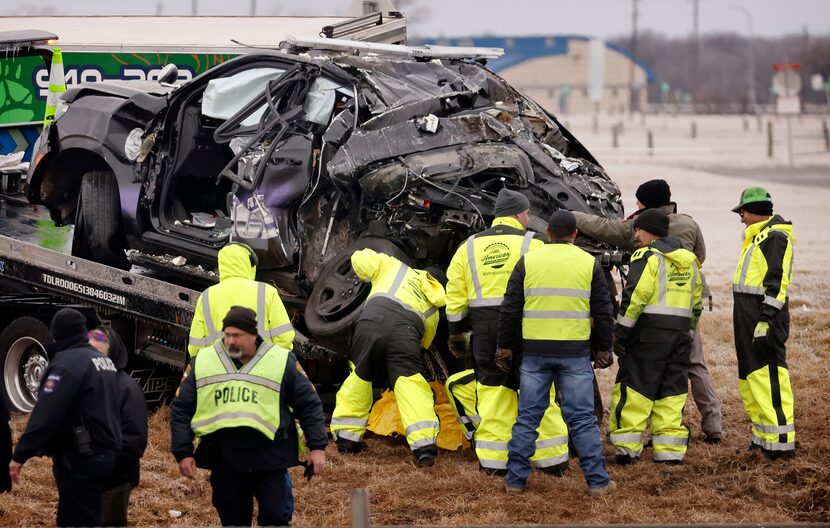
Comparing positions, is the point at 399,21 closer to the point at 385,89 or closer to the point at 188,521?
the point at 385,89

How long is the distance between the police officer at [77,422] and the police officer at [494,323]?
282 cm

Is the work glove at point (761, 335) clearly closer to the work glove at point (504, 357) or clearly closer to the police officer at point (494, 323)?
the police officer at point (494, 323)

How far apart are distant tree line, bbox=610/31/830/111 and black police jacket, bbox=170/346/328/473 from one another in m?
79.2

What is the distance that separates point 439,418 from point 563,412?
4.51ft

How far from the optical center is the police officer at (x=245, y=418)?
20.0ft

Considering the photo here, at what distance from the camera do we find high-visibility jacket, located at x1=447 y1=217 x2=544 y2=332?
8461 millimetres

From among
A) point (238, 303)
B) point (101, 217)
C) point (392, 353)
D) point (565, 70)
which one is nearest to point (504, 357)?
point (392, 353)

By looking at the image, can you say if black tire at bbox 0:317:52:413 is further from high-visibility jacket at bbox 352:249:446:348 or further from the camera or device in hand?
the camera or device in hand

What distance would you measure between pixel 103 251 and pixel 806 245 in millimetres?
12711

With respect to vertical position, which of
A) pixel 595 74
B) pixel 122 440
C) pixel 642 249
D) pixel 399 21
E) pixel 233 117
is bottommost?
pixel 122 440

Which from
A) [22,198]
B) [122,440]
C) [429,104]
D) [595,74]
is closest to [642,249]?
[429,104]

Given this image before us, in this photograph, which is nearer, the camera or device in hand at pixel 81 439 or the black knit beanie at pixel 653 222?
the camera or device in hand at pixel 81 439

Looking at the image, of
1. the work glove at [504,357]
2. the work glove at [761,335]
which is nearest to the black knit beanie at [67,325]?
the work glove at [504,357]

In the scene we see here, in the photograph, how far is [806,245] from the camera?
2053 cm
